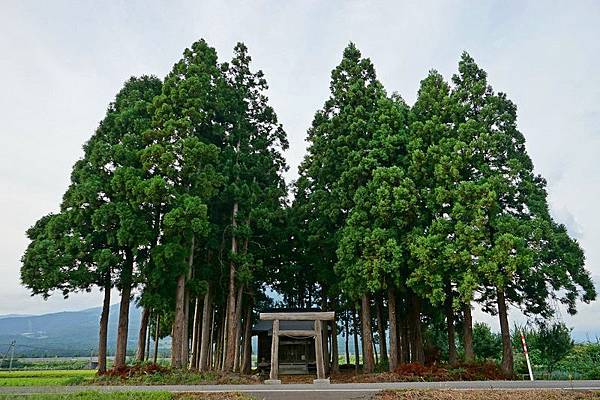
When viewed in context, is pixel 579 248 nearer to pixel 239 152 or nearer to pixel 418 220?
pixel 418 220

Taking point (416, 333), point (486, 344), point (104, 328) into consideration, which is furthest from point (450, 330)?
point (104, 328)

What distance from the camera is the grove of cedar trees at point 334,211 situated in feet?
48.4

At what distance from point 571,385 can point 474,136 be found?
31.0ft

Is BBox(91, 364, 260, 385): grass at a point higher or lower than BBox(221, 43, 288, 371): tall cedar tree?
lower

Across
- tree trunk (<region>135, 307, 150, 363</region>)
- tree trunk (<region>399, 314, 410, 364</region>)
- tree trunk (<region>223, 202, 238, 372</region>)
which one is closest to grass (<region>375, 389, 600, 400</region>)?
tree trunk (<region>223, 202, 238, 372</region>)

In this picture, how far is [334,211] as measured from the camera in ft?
60.5

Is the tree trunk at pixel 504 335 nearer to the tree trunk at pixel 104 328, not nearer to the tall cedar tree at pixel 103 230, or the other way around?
the tall cedar tree at pixel 103 230

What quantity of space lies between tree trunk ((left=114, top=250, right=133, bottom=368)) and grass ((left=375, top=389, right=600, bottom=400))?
11027 mm

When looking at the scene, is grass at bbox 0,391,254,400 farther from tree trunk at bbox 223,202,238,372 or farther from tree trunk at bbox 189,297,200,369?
tree trunk at bbox 189,297,200,369

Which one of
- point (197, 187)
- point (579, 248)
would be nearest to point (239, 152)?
point (197, 187)

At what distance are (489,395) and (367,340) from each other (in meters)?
9.43

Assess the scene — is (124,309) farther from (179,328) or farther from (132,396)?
(132,396)

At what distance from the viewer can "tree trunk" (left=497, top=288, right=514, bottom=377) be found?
1422 centimetres

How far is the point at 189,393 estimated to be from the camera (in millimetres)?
8656
